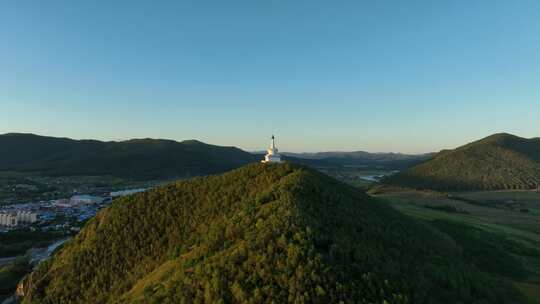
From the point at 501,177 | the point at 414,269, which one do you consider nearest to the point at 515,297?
the point at 414,269

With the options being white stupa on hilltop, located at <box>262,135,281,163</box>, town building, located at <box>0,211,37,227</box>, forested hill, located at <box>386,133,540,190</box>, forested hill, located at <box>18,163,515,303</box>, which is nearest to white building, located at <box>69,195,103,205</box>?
town building, located at <box>0,211,37,227</box>

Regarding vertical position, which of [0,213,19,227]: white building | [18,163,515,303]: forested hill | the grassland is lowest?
[0,213,19,227]: white building

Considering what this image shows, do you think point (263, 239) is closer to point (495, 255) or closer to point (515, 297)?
point (515, 297)

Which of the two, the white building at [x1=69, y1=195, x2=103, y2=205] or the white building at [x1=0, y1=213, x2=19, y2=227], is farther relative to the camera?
the white building at [x1=69, y1=195, x2=103, y2=205]

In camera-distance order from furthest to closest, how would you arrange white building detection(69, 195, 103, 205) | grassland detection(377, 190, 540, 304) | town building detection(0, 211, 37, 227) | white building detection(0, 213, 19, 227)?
white building detection(69, 195, 103, 205) → town building detection(0, 211, 37, 227) → white building detection(0, 213, 19, 227) → grassland detection(377, 190, 540, 304)

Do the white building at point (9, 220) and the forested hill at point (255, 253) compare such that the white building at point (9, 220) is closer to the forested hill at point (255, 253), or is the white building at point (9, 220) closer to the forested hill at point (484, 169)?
the forested hill at point (255, 253)

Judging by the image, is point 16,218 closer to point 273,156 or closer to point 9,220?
point 9,220

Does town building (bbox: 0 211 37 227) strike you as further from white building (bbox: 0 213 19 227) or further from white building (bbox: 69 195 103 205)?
white building (bbox: 69 195 103 205)
